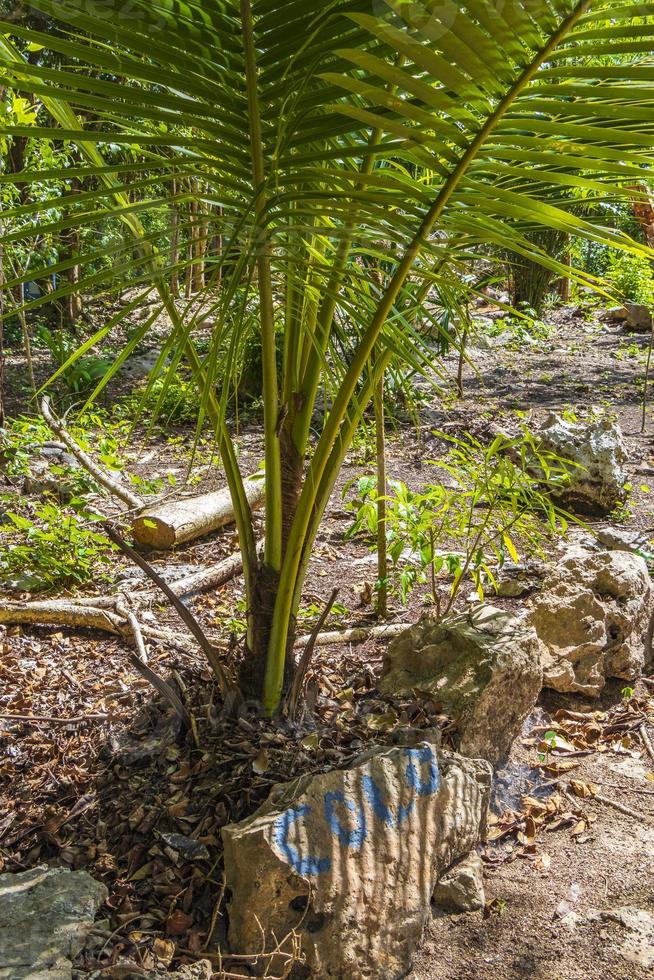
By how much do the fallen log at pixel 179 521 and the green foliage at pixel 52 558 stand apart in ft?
1.03

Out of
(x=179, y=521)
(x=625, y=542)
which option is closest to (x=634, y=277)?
(x=625, y=542)

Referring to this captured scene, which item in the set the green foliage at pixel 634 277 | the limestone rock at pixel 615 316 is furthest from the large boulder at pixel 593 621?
the limestone rock at pixel 615 316

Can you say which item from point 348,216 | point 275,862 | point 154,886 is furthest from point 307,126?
point 154,886

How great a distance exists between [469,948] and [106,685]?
126 cm

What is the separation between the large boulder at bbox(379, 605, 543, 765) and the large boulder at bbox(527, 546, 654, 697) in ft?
0.83

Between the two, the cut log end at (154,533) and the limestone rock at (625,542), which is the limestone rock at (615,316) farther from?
the cut log end at (154,533)

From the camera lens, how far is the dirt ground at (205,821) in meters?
1.50

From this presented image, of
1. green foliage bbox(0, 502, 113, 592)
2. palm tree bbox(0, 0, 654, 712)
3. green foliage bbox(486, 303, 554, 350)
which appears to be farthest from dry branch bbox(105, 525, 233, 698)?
green foliage bbox(486, 303, 554, 350)

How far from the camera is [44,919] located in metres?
1.38

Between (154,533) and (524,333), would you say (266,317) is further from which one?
(524,333)

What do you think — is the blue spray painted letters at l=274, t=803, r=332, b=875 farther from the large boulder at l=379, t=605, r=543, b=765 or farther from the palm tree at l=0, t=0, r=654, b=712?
the large boulder at l=379, t=605, r=543, b=765

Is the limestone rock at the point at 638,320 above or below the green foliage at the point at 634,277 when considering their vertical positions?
below

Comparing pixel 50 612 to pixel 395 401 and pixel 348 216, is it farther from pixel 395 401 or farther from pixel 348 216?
pixel 395 401

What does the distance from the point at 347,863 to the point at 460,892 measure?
0.33m
